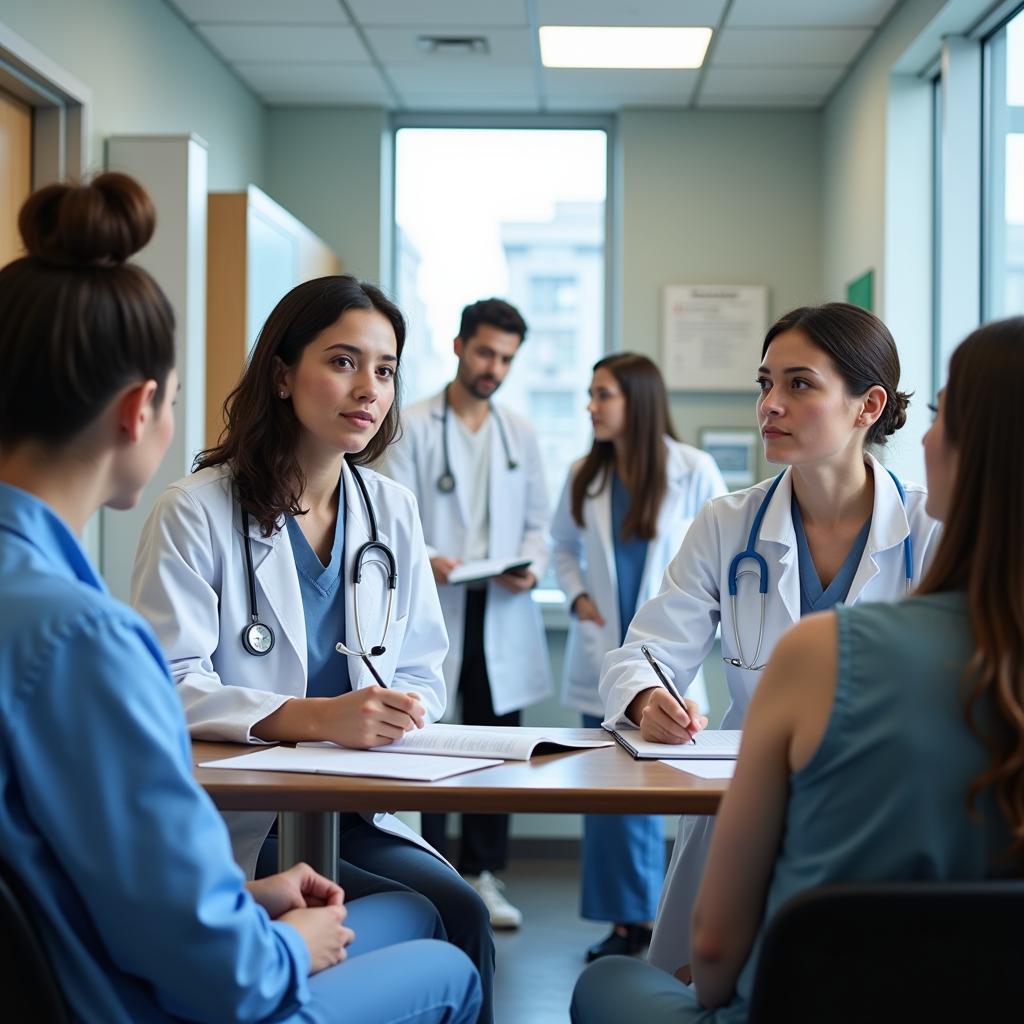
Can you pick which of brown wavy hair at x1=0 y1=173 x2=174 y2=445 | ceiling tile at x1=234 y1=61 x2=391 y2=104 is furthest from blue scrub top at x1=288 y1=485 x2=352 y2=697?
ceiling tile at x1=234 y1=61 x2=391 y2=104

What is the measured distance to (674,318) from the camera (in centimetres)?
434

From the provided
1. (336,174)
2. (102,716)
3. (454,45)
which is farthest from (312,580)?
(336,174)

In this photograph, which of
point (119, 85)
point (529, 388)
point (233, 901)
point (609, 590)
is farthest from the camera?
point (529, 388)

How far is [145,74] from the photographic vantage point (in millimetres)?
3307

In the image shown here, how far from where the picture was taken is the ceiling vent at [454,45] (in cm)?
374

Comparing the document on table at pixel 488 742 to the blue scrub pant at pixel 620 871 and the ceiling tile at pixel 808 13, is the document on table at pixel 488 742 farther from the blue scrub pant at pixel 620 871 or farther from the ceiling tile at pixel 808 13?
the ceiling tile at pixel 808 13

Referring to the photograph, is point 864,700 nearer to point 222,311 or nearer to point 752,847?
point 752,847

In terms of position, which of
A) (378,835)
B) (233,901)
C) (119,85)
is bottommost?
(378,835)

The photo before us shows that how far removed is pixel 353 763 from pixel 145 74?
8.39ft

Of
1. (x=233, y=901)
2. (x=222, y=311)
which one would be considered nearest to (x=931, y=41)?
(x=222, y=311)

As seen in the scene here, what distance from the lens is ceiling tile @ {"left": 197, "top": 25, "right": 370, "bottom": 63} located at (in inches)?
144

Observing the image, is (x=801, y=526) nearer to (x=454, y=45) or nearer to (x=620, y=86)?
(x=454, y=45)

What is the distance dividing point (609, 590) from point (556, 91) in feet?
6.30

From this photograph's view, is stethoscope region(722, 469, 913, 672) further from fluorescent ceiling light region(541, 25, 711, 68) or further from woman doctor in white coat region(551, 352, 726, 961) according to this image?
fluorescent ceiling light region(541, 25, 711, 68)
